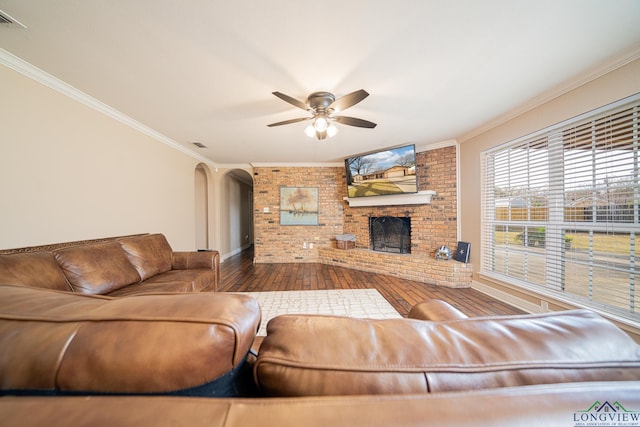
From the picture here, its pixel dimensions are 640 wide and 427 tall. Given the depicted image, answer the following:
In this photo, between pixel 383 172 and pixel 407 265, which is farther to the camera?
pixel 383 172

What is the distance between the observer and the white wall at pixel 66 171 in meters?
1.61

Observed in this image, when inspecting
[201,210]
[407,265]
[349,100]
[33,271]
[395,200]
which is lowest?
[407,265]

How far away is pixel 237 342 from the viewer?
401mm

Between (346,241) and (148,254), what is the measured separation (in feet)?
10.4

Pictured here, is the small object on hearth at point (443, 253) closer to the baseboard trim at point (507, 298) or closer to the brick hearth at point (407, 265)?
the brick hearth at point (407, 265)

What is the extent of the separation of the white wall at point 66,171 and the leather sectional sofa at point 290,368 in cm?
201

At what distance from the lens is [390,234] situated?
13.4 ft

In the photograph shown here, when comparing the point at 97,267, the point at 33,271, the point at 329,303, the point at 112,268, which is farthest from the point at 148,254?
the point at 329,303

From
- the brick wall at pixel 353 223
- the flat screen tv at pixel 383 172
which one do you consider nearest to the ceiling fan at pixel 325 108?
the flat screen tv at pixel 383 172

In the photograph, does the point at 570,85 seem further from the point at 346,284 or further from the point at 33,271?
the point at 33,271

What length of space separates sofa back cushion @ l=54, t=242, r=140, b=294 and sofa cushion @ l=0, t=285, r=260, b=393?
174 centimetres

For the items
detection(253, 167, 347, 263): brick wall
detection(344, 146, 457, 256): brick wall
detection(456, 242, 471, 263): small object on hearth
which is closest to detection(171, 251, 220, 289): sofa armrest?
detection(253, 167, 347, 263): brick wall

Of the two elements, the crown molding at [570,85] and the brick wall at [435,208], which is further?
the brick wall at [435,208]

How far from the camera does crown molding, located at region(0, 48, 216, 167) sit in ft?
5.21
